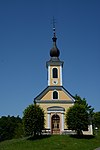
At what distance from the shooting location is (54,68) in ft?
171

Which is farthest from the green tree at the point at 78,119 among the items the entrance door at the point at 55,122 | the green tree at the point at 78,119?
the entrance door at the point at 55,122

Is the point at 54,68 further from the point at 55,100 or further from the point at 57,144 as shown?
the point at 57,144

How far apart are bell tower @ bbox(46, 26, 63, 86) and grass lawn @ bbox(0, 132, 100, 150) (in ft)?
39.2

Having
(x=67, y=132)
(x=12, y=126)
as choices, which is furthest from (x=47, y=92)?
(x=12, y=126)

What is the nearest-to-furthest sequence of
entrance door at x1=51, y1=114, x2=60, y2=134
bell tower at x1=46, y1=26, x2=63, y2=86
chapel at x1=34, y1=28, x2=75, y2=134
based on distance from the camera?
chapel at x1=34, y1=28, x2=75, y2=134
entrance door at x1=51, y1=114, x2=60, y2=134
bell tower at x1=46, y1=26, x2=63, y2=86

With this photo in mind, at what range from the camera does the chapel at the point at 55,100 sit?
49031mm

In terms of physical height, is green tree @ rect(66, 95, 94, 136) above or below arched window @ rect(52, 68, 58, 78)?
below

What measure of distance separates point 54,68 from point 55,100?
5.66 meters

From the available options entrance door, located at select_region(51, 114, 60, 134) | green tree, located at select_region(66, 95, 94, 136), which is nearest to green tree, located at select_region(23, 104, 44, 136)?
green tree, located at select_region(66, 95, 94, 136)

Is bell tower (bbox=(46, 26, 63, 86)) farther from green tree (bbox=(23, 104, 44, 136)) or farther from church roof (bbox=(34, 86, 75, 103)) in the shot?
green tree (bbox=(23, 104, 44, 136))

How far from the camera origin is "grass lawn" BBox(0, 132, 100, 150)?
35.1 metres

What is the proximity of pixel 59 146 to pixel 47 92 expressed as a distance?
614 inches

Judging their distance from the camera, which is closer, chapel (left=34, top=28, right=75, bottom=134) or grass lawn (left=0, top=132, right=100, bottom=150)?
grass lawn (left=0, top=132, right=100, bottom=150)

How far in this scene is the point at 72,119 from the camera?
43.2 meters
